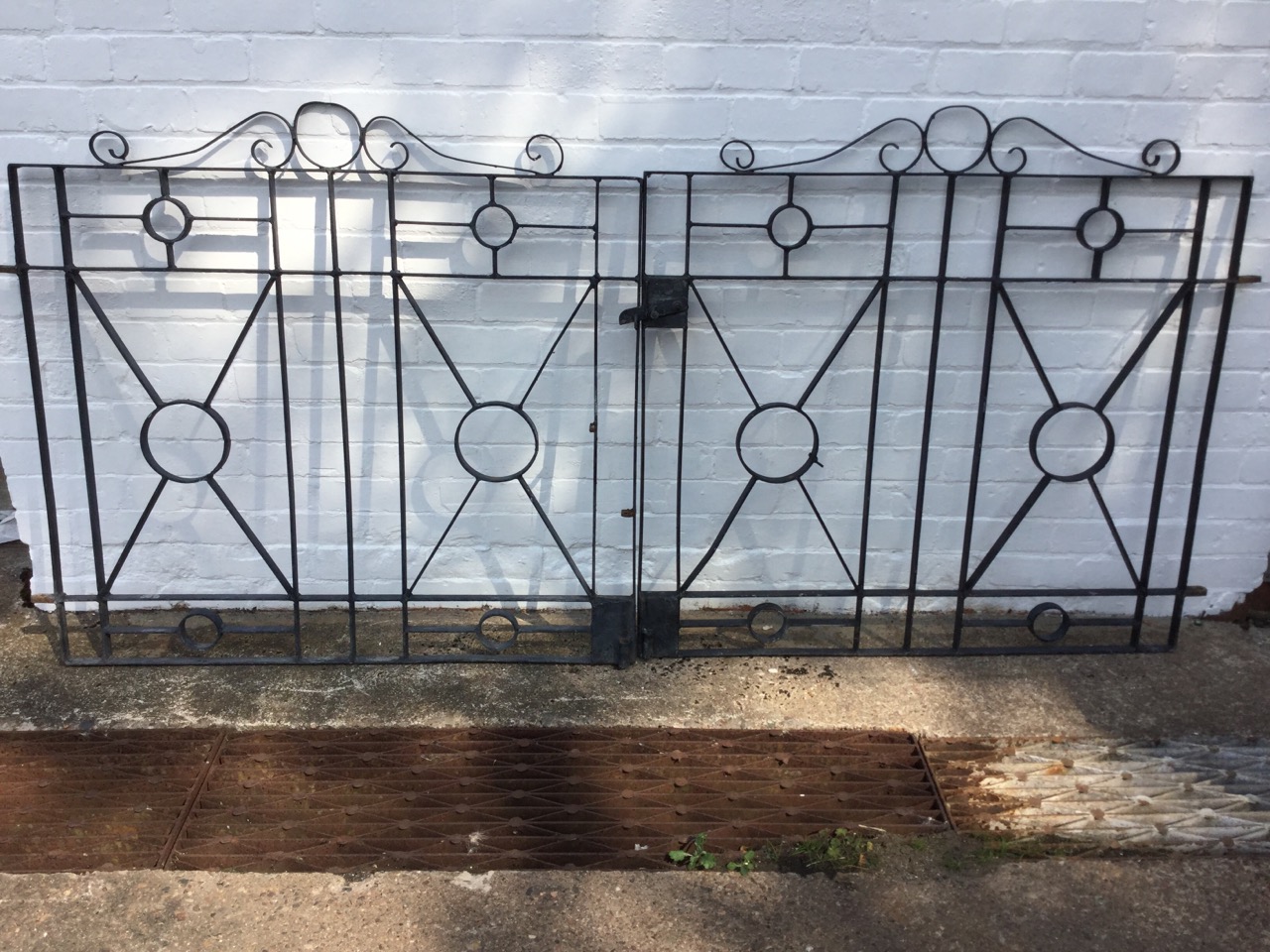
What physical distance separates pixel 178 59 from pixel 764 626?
217 cm

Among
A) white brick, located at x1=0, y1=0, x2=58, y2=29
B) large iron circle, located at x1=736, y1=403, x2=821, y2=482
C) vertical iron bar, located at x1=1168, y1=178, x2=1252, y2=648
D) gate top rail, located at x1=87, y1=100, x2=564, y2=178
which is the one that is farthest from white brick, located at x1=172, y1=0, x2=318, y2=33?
vertical iron bar, located at x1=1168, y1=178, x2=1252, y2=648

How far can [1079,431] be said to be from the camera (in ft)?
9.29

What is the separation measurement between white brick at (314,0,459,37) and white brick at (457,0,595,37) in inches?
1.3

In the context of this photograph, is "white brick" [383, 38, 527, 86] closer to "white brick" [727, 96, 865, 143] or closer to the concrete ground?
"white brick" [727, 96, 865, 143]

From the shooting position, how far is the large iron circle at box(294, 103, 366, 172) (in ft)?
8.29

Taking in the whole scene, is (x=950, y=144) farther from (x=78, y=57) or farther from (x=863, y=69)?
(x=78, y=57)

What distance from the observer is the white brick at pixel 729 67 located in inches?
99.4

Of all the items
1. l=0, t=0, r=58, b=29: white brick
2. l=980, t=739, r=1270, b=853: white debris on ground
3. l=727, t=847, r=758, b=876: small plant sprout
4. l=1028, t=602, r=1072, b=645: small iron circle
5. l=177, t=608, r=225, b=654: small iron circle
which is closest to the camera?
l=727, t=847, r=758, b=876: small plant sprout

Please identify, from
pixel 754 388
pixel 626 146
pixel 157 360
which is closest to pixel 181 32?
pixel 157 360

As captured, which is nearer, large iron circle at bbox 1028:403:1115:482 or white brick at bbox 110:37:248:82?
white brick at bbox 110:37:248:82

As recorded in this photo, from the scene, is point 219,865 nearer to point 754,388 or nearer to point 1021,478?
point 754,388

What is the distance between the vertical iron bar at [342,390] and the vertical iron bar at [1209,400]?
89.8 inches

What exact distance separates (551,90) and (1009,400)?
4.92ft

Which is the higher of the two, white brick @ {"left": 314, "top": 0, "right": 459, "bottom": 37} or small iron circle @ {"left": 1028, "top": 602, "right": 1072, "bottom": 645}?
white brick @ {"left": 314, "top": 0, "right": 459, "bottom": 37}
